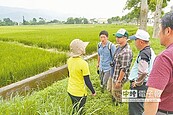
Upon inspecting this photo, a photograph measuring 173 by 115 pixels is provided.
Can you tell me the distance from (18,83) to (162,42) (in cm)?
402

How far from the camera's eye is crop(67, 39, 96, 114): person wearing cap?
285 cm

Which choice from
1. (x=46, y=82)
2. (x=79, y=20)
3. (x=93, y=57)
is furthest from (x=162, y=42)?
(x=79, y=20)

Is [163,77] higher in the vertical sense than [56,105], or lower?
higher

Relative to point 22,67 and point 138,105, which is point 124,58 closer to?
point 138,105

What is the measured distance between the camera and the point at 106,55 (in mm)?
3945

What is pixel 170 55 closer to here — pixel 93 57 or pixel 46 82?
pixel 46 82

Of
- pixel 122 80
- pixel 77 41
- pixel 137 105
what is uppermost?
pixel 77 41

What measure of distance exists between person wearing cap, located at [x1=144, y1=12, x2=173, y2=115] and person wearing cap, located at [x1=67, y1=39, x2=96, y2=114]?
4.33ft

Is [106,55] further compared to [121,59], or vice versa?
[106,55]

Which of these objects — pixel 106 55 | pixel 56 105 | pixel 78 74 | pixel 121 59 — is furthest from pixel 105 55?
pixel 56 105

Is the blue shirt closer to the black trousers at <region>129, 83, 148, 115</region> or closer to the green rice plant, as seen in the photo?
the black trousers at <region>129, 83, 148, 115</region>

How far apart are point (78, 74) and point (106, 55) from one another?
1.16 meters

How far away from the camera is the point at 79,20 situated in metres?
71.6

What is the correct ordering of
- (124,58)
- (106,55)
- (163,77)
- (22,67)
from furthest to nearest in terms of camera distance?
1. (22,67)
2. (106,55)
3. (124,58)
4. (163,77)
